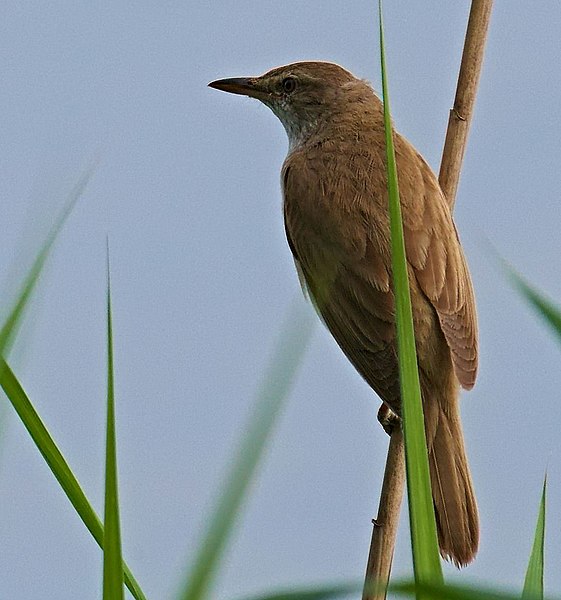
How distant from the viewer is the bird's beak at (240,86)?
4.98m

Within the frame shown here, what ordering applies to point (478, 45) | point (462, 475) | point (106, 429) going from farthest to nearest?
1. point (462, 475)
2. point (478, 45)
3. point (106, 429)

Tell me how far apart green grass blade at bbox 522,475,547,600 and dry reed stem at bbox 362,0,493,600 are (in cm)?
88

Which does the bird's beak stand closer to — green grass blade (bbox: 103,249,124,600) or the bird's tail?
the bird's tail

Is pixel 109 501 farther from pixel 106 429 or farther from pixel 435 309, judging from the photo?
pixel 435 309

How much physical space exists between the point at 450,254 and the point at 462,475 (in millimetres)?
949

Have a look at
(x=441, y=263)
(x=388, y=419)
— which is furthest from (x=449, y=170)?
(x=388, y=419)

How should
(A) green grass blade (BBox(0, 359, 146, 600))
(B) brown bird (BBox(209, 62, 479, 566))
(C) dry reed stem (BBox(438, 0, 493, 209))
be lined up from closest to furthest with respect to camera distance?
(A) green grass blade (BBox(0, 359, 146, 600)), (C) dry reed stem (BBox(438, 0, 493, 209)), (B) brown bird (BBox(209, 62, 479, 566))

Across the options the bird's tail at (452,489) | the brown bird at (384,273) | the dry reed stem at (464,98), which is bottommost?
the bird's tail at (452,489)

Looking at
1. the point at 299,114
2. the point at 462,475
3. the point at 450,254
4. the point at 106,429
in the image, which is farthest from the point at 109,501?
the point at 299,114

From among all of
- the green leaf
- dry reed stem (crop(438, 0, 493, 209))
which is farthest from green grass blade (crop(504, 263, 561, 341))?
dry reed stem (crop(438, 0, 493, 209))

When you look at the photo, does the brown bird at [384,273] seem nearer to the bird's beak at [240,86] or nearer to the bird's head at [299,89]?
the bird's head at [299,89]

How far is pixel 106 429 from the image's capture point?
1340 mm

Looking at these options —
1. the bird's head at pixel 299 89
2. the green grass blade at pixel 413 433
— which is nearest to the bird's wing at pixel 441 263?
the bird's head at pixel 299 89

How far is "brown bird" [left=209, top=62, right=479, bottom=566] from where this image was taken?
11.4ft
